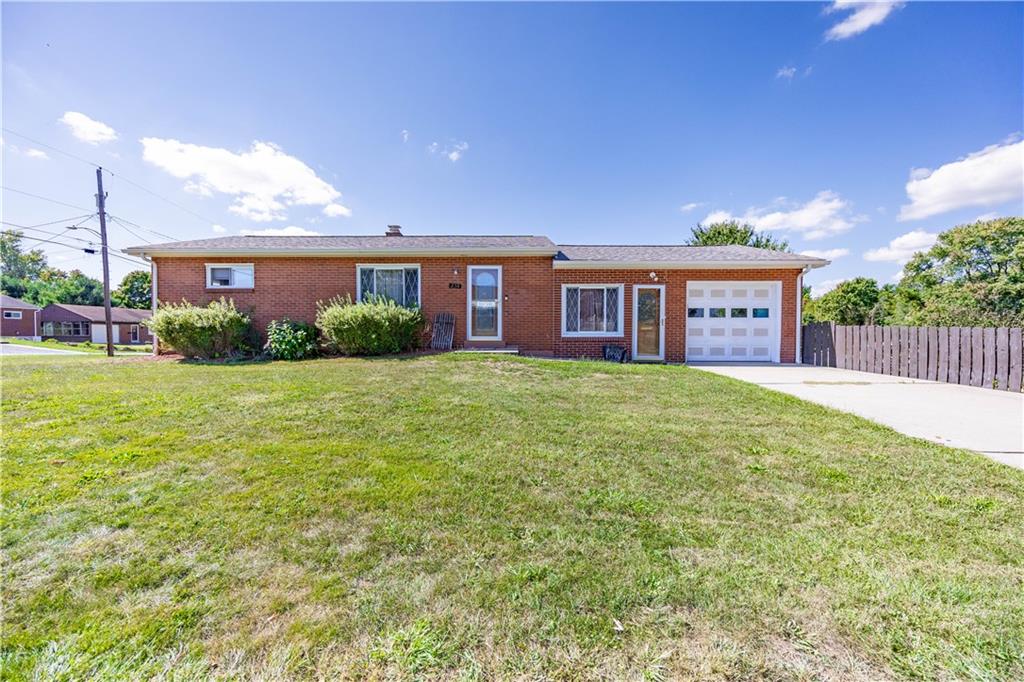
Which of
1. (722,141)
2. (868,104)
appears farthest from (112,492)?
(868,104)

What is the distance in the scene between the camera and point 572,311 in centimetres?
1147

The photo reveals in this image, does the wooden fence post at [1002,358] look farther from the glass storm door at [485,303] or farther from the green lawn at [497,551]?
the glass storm door at [485,303]

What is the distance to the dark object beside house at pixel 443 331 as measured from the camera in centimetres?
1103

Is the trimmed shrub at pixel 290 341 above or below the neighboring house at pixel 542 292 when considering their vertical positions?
below

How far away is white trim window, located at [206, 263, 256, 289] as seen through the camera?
37.5ft

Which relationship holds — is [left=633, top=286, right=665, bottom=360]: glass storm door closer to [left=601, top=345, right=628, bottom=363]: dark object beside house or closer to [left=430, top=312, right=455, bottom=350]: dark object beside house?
[left=601, top=345, right=628, bottom=363]: dark object beside house

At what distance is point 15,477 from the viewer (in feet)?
9.39

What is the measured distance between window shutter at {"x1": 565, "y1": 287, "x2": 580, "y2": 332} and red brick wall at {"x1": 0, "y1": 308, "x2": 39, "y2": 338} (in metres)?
56.4

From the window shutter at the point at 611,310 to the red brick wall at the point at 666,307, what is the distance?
0.85 feet

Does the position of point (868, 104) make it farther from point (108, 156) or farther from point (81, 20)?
point (108, 156)

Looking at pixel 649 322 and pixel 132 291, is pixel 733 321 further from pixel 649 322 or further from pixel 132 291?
pixel 132 291

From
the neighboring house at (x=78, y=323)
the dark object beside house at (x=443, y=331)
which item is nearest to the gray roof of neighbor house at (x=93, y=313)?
the neighboring house at (x=78, y=323)

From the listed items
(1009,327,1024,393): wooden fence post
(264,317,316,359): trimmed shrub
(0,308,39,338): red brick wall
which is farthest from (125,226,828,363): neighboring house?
(0,308,39,338): red brick wall

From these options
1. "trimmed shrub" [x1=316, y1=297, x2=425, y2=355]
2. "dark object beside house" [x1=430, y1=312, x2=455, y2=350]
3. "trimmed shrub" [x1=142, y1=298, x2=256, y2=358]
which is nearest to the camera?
"trimmed shrub" [x1=316, y1=297, x2=425, y2=355]
